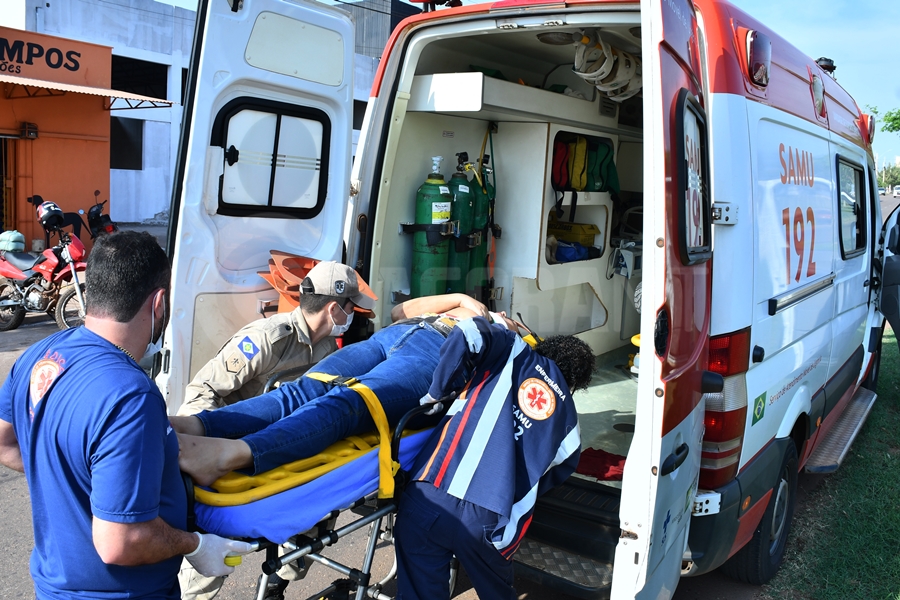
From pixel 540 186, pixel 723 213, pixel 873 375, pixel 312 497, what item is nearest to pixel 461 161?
pixel 540 186

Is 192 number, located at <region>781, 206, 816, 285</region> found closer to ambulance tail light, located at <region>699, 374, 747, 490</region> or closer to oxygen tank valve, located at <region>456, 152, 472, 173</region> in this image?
ambulance tail light, located at <region>699, 374, 747, 490</region>

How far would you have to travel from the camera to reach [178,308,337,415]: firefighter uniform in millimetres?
3031

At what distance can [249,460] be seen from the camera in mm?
2221

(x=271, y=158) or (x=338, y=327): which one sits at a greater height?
(x=271, y=158)

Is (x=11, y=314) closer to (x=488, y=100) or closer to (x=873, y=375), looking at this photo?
(x=488, y=100)

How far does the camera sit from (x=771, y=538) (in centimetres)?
332

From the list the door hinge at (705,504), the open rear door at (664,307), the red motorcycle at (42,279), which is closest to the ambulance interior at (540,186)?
the door hinge at (705,504)

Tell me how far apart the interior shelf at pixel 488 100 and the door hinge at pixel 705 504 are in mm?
2373

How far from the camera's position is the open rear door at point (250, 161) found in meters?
3.15

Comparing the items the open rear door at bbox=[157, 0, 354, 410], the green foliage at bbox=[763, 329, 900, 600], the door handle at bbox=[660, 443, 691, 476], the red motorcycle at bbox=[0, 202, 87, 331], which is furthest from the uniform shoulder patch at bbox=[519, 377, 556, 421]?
the red motorcycle at bbox=[0, 202, 87, 331]

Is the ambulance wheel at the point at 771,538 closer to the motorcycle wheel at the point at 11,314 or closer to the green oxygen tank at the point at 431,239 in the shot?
the green oxygen tank at the point at 431,239

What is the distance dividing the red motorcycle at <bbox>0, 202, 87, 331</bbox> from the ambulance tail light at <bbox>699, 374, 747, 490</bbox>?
6.72m

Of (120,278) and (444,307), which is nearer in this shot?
(120,278)

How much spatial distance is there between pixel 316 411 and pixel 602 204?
3.87m
